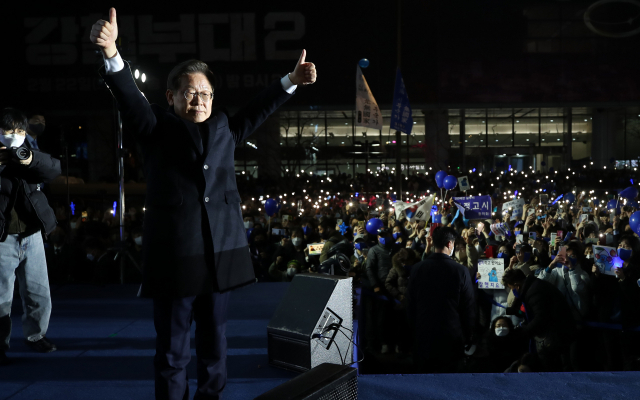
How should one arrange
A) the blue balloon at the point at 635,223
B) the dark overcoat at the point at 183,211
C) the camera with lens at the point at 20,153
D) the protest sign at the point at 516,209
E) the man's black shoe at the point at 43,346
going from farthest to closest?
1. the protest sign at the point at 516,209
2. the blue balloon at the point at 635,223
3. the man's black shoe at the point at 43,346
4. the camera with lens at the point at 20,153
5. the dark overcoat at the point at 183,211

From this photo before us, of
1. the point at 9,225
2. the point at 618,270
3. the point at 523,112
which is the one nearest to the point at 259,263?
the point at 618,270

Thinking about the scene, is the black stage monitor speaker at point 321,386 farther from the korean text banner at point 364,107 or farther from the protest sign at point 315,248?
the korean text banner at point 364,107

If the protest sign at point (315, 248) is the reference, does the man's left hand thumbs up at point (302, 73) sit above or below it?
above

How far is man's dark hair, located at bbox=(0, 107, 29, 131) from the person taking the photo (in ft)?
11.9

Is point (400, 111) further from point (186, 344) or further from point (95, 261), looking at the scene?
point (186, 344)

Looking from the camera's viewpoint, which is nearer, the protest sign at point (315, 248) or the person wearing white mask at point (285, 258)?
the person wearing white mask at point (285, 258)

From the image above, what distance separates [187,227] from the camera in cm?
237

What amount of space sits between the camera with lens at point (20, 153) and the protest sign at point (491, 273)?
224 inches

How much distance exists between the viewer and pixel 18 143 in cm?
366

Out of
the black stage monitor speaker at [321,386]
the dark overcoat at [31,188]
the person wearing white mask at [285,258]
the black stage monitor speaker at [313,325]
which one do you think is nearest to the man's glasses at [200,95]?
the black stage monitor speaker at [321,386]

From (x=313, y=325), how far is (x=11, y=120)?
243 centimetres

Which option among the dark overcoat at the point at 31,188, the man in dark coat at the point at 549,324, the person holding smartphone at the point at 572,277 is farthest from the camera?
the person holding smartphone at the point at 572,277

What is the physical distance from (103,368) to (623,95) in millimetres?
32462

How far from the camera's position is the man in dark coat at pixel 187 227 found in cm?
236
